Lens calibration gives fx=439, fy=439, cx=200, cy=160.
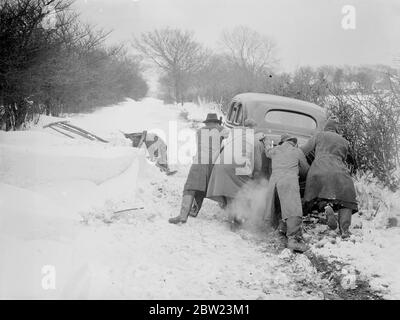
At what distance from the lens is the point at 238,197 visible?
6.83 m

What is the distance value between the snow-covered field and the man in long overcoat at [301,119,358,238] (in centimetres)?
39

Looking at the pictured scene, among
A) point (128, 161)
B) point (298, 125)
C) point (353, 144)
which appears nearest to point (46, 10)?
point (128, 161)

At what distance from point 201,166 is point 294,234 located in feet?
6.35

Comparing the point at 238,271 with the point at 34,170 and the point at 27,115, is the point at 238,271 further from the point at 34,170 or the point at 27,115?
the point at 27,115

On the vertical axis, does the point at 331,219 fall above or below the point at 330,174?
below

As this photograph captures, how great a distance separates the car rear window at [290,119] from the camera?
847cm

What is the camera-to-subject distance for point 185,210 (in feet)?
22.1

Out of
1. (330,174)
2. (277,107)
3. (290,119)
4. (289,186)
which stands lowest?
(289,186)

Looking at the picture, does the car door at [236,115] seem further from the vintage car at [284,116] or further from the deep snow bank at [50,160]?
the deep snow bank at [50,160]

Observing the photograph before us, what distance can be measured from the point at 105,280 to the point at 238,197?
2.95 m

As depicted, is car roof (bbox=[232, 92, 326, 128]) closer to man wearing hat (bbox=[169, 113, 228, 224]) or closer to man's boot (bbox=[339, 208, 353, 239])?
man wearing hat (bbox=[169, 113, 228, 224])

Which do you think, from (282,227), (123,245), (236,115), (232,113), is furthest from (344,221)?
(232,113)

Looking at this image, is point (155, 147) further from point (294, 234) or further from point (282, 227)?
point (294, 234)

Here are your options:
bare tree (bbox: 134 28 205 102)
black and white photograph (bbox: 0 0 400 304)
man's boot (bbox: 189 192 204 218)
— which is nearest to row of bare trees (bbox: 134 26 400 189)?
black and white photograph (bbox: 0 0 400 304)
